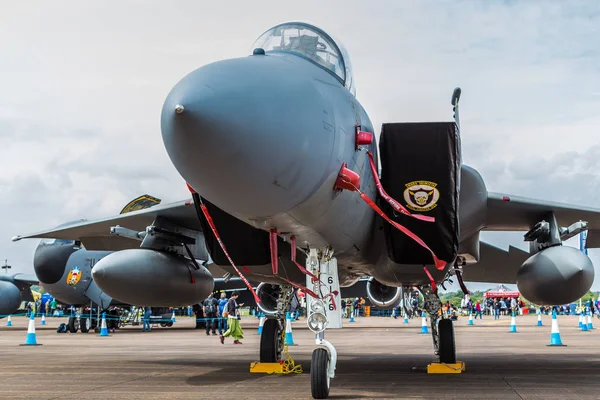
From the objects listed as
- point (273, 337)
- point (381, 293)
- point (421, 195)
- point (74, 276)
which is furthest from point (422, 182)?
point (74, 276)

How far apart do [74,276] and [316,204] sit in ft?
67.8

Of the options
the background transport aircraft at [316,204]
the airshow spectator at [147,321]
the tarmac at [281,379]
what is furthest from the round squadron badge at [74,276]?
the background transport aircraft at [316,204]

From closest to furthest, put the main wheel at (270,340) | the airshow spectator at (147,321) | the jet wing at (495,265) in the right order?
the main wheel at (270,340)
the jet wing at (495,265)
the airshow spectator at (147,321)

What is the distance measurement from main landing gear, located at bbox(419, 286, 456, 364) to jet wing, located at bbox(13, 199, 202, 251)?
3485 millimetres

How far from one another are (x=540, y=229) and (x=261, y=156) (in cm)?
621

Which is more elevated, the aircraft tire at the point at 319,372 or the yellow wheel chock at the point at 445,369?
the aircraft tire at the point at 319,372

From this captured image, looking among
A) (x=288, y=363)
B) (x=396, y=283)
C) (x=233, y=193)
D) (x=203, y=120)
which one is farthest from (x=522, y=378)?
(x=203, y=120)

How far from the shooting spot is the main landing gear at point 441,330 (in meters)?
9.37

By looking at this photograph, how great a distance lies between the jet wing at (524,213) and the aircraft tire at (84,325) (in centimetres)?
1901

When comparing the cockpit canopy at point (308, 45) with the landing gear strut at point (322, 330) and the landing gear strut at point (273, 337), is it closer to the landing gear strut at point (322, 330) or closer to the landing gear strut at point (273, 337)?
the landing gear strut at point (322, 330)

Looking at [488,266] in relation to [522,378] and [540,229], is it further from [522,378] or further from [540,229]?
[522,378]

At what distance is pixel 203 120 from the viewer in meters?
4.44

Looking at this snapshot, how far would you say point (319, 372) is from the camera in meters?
6.37

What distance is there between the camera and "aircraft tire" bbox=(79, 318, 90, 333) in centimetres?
2588
